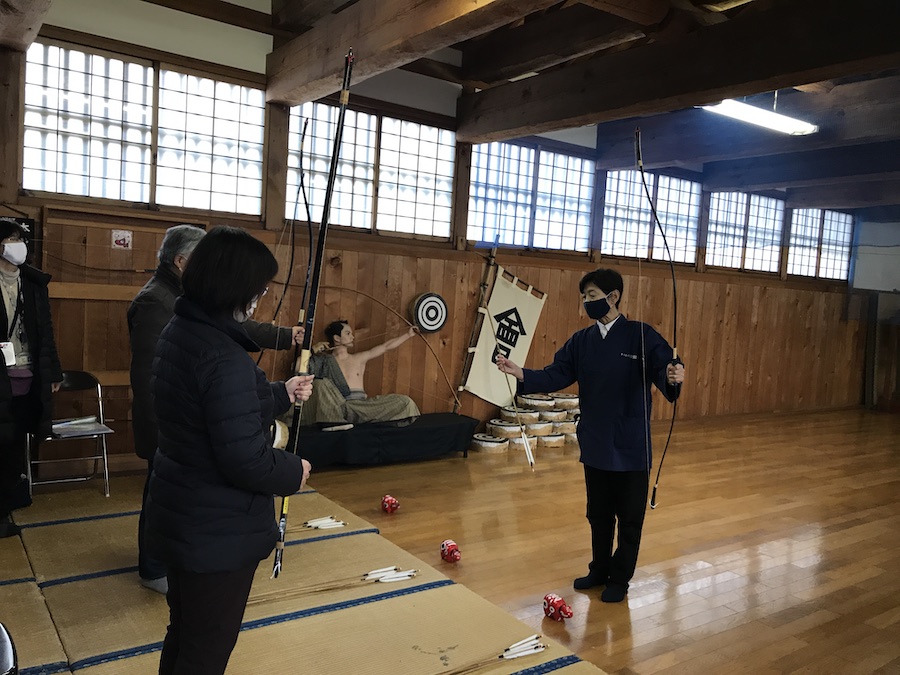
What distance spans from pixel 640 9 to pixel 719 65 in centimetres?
52

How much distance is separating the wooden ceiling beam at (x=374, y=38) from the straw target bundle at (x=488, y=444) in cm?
284

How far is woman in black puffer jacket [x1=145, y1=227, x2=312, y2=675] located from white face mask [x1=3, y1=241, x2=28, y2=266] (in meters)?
2.12

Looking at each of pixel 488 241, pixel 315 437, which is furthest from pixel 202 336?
pixel 488 241

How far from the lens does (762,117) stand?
15.1 feet

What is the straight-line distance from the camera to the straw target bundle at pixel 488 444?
18.9ft

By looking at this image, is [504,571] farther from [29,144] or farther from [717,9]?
[29,144]

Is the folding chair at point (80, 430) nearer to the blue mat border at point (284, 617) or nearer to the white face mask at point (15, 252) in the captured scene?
the white face mask at point (15, 252)

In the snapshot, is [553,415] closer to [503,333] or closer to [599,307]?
[503,333]

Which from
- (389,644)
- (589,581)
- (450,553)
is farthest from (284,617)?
(589,581)

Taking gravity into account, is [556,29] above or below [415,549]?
above

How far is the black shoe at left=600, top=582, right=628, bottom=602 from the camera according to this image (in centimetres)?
301

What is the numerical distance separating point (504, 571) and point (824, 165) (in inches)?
158

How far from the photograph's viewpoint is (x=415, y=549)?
3473mm

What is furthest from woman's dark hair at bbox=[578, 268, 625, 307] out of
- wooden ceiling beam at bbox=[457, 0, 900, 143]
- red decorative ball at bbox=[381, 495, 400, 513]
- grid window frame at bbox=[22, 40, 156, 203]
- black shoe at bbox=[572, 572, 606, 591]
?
grid window frame at bbox=[22, 40, 156, 203]
